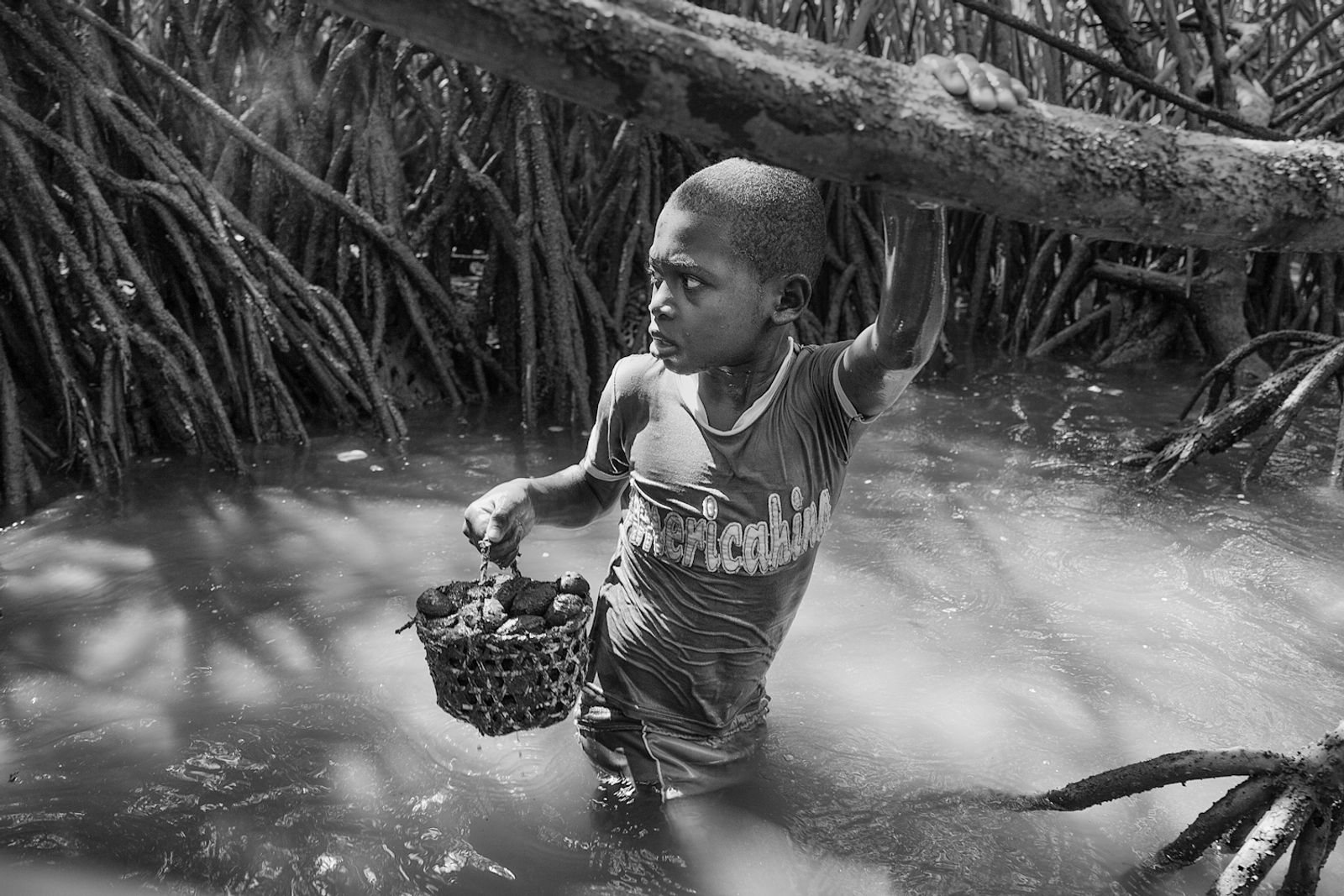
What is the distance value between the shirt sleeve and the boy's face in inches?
10.2

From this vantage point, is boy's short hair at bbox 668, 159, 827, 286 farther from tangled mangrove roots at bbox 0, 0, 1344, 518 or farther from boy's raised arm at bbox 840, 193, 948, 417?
tangled mangrove roots at bbox 0, 0, 1344, 518

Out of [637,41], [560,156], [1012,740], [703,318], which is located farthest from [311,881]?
[560,156]

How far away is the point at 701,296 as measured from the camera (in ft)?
6.19

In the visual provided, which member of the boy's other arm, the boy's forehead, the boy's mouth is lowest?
Answer: the boy's other arm

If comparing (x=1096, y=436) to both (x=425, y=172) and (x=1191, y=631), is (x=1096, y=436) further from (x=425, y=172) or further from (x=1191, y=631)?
(x=425, y=172)

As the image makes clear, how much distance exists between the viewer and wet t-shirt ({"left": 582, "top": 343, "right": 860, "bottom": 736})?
2.01 meters

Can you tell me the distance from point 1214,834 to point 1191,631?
1.11m

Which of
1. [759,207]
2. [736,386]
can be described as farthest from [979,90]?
[736,386]

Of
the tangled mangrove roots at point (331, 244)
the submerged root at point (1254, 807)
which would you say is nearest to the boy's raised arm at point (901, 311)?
the submerged root at point (1254, 807)

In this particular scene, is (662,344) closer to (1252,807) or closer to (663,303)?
(663,303)

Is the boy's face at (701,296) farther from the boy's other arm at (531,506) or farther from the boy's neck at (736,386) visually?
the boy's other arm at (531,506)

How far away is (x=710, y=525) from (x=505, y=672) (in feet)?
1.50

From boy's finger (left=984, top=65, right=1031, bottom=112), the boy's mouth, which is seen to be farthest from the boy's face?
boy's finger (left=984, top=65, right=1031, bottom=112)

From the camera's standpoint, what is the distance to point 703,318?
1.90 m
